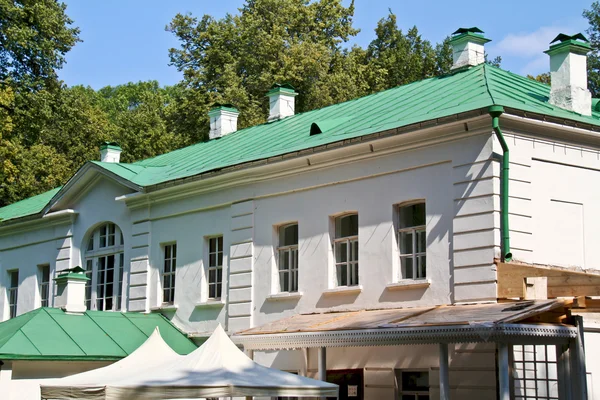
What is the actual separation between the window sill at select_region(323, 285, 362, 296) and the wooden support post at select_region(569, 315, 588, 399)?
16.1ft

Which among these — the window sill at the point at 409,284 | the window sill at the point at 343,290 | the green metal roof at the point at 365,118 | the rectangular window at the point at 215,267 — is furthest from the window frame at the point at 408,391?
the rectangular window at the point at 215,267

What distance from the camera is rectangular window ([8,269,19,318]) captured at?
100ft

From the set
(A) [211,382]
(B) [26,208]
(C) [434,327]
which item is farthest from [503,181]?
(B) [26,208]

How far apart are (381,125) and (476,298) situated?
427 centimetres

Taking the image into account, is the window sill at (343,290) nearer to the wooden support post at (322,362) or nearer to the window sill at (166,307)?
the wooden support post at (322,362)

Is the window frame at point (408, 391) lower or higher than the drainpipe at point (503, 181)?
lower

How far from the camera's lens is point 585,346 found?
18266 millimetres

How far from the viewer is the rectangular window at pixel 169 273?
2544 cm

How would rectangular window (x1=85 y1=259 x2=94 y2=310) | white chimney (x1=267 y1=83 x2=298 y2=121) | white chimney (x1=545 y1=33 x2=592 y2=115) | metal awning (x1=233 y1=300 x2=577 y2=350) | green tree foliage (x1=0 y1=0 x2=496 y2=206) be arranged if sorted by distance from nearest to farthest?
1. metal awning (x1=233 y1=300 x2=577 y2=350)
2. white chimney (x1=545 y1=33 x2=592 y2=115)
3. rectangular window (x1=85 y1=259 x2=94 y2=310)
4. white chimney (x1=267 y1=83 x2=298 y2=121)
5. green tree foliage (x1=0 y1=0 x2=496 y2=206)

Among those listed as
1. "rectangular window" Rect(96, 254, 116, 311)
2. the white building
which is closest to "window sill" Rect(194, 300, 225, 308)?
the white building

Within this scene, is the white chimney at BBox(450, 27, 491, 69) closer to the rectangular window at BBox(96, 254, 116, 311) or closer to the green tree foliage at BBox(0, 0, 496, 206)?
the rectangular window at BBox(96, 254, 116, 311)

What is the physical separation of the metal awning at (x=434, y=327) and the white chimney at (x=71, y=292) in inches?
230

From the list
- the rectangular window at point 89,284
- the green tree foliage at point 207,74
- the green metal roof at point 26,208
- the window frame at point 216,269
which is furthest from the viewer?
the green tree foliage at point 207,74

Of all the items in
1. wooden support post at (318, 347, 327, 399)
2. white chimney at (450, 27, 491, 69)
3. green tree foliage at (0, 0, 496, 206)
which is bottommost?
wooden support post at (318, 347, 327, 399)
